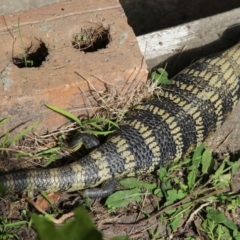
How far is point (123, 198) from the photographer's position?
8.82 feet

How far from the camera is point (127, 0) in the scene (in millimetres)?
4621

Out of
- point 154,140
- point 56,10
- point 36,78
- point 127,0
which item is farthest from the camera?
point 127,0

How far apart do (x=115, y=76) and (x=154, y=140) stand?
1.60ft

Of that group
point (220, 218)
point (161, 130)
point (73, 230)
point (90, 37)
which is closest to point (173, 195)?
point (220, 218)

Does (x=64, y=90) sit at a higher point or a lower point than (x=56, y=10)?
lower

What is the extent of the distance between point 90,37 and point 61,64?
399 millimetres

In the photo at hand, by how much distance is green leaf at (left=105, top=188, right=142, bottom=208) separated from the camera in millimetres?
2650

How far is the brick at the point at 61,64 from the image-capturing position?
2.61 m

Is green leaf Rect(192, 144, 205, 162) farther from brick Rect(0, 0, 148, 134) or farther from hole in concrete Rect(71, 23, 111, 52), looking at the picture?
hole in concrete Rect(71, 23, 111, 52)

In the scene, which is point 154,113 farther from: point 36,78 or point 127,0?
point 127,0

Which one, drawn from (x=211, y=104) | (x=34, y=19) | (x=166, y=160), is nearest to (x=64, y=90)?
(x=34, y=19)

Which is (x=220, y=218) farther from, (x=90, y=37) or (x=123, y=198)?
(x=90, y=37)

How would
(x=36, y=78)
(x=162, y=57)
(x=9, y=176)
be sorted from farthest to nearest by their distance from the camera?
(x=162, y=57) < (x=36, y=78) < (x=9, y=176)

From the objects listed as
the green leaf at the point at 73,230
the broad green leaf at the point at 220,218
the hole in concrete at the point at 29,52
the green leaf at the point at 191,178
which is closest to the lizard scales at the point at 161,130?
the green leaf at the point at 191,178
